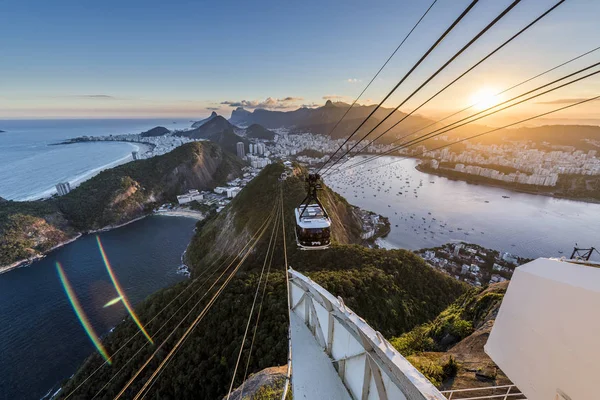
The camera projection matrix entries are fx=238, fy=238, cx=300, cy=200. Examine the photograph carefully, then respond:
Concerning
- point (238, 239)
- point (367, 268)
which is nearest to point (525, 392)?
point (367, 268)

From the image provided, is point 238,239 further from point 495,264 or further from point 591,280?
point 495,264

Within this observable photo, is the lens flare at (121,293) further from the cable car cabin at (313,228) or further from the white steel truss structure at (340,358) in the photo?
the white steel truss structure at (340,358)

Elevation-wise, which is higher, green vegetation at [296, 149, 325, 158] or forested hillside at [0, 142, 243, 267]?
green vegetation at [296, 149, 325, 158]

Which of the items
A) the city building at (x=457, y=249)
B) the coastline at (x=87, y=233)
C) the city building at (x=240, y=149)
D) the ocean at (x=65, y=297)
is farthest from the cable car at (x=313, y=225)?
the city building at (x=240, y=149)

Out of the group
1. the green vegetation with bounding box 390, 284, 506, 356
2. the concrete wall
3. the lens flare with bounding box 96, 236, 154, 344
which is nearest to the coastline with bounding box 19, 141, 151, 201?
the lens flare with bounding box 96, 236, 154, 344

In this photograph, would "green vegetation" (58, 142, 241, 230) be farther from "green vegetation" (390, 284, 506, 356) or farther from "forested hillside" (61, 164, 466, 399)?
"green vegetation" (390, 284, 506, 356)
